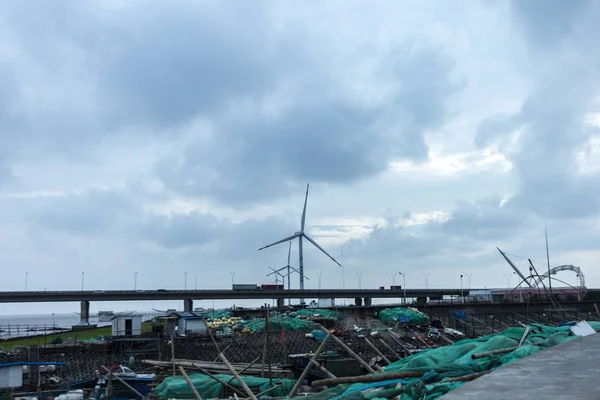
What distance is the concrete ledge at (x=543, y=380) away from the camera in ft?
23.4

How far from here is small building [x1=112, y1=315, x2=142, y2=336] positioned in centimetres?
5962

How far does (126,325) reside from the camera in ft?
196

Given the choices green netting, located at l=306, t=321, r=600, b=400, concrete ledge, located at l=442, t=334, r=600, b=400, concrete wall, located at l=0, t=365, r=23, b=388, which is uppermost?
concrete ledge, located at l=442, t=334, r=600, b=400

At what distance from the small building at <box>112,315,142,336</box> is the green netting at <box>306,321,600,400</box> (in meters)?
48.6

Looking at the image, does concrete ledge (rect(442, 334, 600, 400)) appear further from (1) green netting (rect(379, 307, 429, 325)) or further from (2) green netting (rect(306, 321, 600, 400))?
(1) green netting (rect(379, 307, 429, 325))

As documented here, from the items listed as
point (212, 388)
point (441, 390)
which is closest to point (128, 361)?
point (212, 388)

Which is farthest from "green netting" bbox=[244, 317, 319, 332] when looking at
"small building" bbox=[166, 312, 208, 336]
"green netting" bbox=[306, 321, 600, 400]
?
"green netting" bbox=[306, 321, 600, 400]

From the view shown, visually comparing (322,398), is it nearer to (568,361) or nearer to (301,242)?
(568,361)

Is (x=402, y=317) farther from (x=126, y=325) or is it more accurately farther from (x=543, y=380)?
(x=543, y=380)

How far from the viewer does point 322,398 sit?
34.8ft

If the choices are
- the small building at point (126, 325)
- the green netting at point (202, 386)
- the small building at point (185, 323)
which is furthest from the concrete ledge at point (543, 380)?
the small building at point (126, 325)

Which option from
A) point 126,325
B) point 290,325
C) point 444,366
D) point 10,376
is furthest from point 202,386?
point 126,325

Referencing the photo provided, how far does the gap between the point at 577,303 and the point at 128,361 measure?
69.3 meters

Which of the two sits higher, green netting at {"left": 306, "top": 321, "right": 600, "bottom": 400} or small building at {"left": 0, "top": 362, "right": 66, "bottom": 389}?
green netting at {"left": 306, "top": 321, "right": 600, "bottom": 400}
